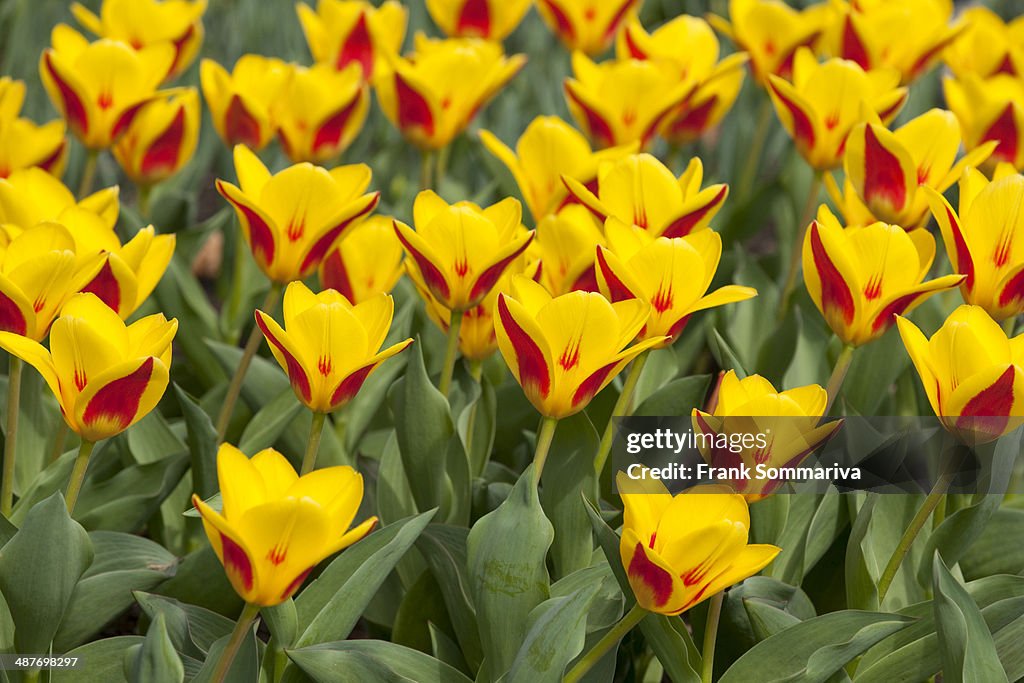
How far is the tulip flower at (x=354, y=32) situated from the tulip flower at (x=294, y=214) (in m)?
0.84

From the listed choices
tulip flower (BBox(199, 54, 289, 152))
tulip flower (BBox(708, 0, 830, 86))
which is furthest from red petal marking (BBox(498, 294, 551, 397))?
tulip flower (BBox(708, 0, 830, 86))

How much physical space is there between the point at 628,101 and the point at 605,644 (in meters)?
0.95

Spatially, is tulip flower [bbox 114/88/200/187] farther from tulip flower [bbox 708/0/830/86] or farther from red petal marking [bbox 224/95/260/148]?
tulip flower [bbox 708/0/830/86]

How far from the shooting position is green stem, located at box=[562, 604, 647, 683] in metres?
0.89

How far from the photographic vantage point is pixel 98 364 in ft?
3.07

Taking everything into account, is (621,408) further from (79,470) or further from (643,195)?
(79,470)

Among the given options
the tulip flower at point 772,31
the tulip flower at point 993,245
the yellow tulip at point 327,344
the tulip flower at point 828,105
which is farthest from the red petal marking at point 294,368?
the tulip flower at point 772,31

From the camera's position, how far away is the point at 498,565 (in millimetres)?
958

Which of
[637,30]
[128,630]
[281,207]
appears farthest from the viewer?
[637,30]

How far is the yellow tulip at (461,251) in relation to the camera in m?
1.07

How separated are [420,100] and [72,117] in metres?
0.47

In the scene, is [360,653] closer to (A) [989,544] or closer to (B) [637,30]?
(A) [989,544]

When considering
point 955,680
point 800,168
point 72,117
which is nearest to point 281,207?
point 72,117

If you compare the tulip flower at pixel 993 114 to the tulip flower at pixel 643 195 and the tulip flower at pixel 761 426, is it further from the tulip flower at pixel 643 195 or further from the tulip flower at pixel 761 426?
the tulip flower at pixel 761 426
